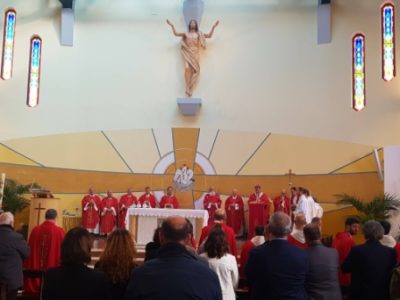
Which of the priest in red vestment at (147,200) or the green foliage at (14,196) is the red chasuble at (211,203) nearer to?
the priest in red vestment at (147,200)

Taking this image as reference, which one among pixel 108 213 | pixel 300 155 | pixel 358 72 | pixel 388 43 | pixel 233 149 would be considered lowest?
pixel 108 213

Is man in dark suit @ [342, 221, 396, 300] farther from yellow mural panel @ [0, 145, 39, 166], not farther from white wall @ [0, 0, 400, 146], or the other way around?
yellow mural panel @ [0, 145, 39, 166]

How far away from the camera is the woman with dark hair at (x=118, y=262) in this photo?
3930 mm

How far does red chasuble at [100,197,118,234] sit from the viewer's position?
14.7 m

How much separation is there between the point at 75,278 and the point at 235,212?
1155cm

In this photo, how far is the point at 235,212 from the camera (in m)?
14.5

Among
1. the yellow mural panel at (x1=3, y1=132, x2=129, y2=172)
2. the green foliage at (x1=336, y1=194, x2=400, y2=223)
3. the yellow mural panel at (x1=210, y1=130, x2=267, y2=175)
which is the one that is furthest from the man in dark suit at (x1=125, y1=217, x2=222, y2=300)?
the yellow mural panel at (x1=3, y1=132, x2=129, y2=172)

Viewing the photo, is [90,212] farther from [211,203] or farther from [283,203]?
[283,203]

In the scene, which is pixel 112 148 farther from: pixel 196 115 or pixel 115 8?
pixel 115 8

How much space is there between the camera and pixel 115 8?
53.3 feet

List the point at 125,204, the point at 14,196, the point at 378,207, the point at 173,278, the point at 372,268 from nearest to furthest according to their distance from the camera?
the point at 173,278
the point at 372,268
the point at 378,207
the point at 14,196
the point at 125,204

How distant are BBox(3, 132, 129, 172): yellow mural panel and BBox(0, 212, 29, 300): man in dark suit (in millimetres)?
9553

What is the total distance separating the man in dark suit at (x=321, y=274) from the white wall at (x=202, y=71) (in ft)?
34.6

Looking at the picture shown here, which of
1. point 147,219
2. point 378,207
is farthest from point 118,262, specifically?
point 378,207
